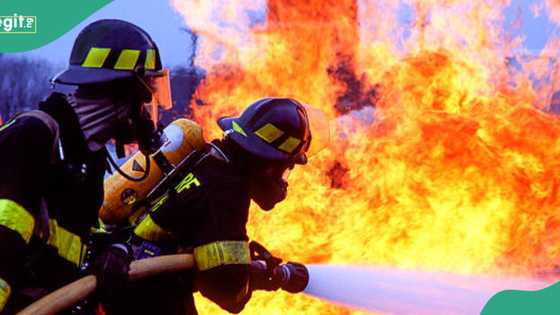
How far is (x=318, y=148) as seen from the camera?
482cm

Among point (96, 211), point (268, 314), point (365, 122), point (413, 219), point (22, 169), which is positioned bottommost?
point (268, 314)

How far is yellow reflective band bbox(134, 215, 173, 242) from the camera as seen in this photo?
3.88 m

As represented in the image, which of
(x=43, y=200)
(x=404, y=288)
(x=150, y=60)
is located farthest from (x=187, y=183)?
(x=404, y=288)

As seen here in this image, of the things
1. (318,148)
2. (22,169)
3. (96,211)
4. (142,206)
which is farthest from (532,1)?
(22,169)

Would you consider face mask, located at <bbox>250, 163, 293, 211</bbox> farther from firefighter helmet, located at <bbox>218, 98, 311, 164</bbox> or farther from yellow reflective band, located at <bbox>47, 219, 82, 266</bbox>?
yellow reflective band, located at <bbox>47, 219, 82, 266</bbox>

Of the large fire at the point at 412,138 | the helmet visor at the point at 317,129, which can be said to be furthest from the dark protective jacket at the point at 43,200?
the large fire at the point at 412,138

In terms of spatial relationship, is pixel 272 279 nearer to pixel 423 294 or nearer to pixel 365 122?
pixel 423 294

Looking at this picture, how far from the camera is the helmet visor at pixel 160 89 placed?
3290 millimetres

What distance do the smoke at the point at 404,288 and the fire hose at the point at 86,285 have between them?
1361mm

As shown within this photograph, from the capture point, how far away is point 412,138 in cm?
662

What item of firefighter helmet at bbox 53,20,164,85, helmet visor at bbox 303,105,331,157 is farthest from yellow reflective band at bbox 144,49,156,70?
helmet visor at bbox 303,105,331,157

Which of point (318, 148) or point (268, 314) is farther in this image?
point (268, 314)

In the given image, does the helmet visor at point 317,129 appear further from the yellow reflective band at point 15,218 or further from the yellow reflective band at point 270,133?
the yellow reflective band at point 15,218

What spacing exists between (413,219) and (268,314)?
4.89ft
